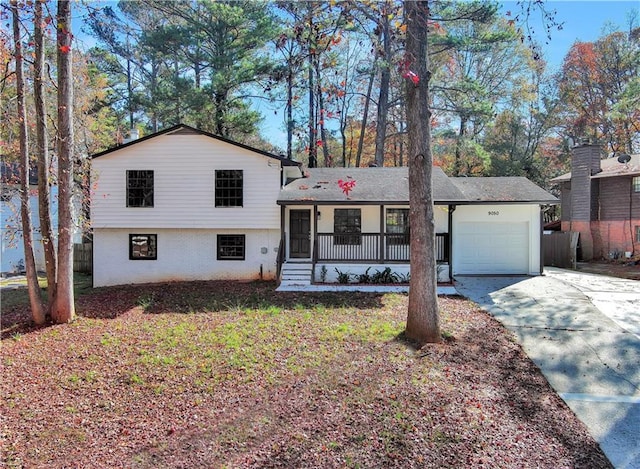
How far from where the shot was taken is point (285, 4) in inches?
212

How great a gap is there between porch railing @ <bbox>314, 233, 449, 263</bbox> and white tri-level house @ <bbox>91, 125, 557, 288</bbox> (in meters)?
0.04

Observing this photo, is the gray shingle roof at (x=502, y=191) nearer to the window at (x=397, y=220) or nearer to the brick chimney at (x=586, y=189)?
the window at (x=397, y=220)

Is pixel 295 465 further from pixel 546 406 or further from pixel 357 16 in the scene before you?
pixel 357 16

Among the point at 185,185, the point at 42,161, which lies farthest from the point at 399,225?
the point at 42,161

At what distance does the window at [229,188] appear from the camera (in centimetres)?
1392

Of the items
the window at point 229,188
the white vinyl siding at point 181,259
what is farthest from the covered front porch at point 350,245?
→ the window at point 229,188

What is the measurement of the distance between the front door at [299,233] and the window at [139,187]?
531 cm

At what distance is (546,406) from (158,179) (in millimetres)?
13362

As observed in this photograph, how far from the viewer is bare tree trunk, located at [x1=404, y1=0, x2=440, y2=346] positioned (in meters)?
6.38

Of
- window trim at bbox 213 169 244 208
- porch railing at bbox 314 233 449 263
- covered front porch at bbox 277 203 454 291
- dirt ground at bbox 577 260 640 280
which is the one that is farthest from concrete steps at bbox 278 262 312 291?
dirt ground at bbox 577 260 640 280

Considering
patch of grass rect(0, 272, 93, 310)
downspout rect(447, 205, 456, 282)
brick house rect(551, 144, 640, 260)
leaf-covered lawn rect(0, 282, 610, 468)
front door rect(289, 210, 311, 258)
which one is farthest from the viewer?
brick house rect(551, 144, 640, 260)

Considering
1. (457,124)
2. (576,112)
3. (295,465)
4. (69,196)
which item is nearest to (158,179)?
(69,196)

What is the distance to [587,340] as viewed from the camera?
23.1 ft

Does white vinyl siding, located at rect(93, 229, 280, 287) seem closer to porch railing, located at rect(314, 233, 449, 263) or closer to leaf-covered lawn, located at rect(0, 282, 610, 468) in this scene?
porch railing, located at rect(314, 233, 449, 263)
